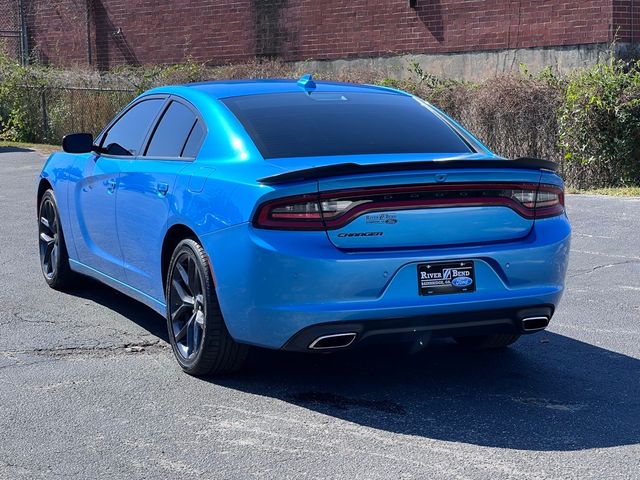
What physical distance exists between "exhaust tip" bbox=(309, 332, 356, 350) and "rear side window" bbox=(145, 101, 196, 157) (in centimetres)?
164

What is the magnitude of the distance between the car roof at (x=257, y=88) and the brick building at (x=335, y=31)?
39.6ft

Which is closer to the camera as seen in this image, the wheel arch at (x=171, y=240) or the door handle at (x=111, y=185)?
the wheel arch at (x=171, y=240)

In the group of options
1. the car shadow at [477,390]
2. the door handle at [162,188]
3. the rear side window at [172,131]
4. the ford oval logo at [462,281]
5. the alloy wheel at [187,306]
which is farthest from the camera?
the rear side window at [172,131]

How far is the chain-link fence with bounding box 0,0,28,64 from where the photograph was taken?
3114 cm

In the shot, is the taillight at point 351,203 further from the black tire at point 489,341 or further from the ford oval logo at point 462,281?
the black tire at point 489,341

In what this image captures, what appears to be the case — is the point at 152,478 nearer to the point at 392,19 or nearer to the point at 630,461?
the point at 630,461

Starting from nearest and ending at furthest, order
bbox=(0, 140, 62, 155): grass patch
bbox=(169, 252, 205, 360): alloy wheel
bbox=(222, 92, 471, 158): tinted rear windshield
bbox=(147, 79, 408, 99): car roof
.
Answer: bbox=(169, 252, 205, 360): alloy wheel → bbox=(222, 92, 471, 158): tinted rear windshield → bbox=(147, 79, 408, 99): car roof → bbox=(0, 140, 62, 155): grass patch

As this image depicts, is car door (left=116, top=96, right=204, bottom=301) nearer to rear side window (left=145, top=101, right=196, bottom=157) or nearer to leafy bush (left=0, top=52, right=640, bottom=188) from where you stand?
rear side window (left=145, top=101, right=196, bottom=157)

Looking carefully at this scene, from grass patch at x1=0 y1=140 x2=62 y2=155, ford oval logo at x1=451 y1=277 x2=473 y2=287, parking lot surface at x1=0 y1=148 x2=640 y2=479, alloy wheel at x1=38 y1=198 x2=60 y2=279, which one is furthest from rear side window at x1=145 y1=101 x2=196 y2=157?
grass patch at x1=0 y1=140 x2=62 y2=155

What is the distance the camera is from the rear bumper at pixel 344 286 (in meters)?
5.16

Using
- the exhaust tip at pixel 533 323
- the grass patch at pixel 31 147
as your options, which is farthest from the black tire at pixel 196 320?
the grass patch at pixel 31 147

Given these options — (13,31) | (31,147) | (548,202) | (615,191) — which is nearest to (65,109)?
(31,147)

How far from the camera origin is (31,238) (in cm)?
1103

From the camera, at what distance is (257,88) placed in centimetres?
664
